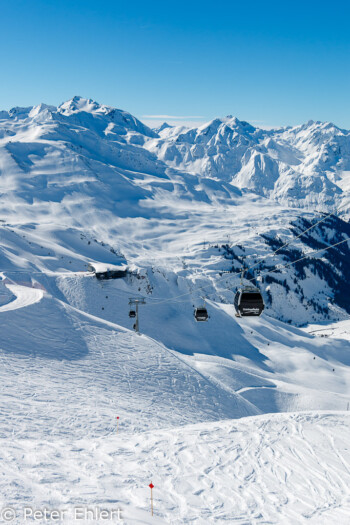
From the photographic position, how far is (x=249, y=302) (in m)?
25.6

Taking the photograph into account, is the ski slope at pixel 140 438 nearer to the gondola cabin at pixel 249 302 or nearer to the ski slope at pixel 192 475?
the ski slope at pixel 192 475

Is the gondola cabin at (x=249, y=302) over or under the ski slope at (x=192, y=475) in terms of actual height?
over

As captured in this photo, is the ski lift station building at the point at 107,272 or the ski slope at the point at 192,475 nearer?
the ski slope at the point at 192,475

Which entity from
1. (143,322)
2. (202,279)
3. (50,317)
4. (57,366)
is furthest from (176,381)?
(202,279)

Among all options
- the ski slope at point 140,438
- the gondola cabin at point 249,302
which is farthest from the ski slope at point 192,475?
the gondola cabin at point 249,302

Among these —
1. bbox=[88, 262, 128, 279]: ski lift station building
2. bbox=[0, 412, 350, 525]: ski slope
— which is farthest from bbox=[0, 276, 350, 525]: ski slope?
bbox=[88, 262, 128, 279]: ski lift station building

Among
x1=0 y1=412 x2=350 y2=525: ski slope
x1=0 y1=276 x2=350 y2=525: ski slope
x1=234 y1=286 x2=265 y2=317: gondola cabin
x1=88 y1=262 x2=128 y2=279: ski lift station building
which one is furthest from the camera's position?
x1=88 y1=262 x2=128 y2=279: ski lift station building

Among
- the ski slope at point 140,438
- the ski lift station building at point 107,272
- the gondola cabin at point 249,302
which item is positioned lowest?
the ski slope at point 140,438

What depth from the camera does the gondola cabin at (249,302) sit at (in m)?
25.6

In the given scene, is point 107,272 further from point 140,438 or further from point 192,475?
point 192,475

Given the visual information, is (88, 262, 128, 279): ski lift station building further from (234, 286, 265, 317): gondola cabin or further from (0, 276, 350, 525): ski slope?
(234, 286, 265, 317): gondola cabin

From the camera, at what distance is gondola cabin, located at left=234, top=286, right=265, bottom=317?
1006 inches

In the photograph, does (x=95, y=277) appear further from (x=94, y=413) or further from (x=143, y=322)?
(x=94, y=413)

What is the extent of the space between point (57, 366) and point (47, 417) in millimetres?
10486
